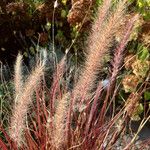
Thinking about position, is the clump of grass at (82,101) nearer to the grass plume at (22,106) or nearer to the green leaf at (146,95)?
the grass plume at (22,106)

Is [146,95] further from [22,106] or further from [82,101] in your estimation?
[22,106]

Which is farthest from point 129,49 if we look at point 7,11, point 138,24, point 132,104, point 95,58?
point 95,58

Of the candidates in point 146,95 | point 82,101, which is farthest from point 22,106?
point 146,95

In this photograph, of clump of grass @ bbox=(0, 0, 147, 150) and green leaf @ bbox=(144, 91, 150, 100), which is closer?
clump of grass @ bbox=(0, 0, 147, 150)

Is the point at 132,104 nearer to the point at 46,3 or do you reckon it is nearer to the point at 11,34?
the point at 46,3

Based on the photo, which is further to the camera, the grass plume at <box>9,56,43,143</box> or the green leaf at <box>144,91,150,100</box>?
the green leaf at <box>144,91,150,100</box>

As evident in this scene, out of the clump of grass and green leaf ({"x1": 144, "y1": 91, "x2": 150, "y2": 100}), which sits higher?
the clump of grass

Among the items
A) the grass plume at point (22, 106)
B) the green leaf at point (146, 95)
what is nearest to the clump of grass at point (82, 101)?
the grass plume at point (22, 106)

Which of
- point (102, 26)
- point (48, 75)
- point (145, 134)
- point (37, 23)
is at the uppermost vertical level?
point (102, 26)

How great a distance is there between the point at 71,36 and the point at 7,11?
0.61 meters

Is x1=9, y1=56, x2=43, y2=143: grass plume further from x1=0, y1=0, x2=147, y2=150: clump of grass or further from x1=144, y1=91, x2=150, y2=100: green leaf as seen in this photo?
x1=144, y1=91, x2=150, y2=100: green leaf

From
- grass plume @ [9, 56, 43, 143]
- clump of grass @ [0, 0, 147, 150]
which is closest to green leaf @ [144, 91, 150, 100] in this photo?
clump of grass @ [0, 0, 147, 150]

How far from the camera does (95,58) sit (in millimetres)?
2051

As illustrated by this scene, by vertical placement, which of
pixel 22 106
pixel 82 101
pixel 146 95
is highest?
pixel 22 106
